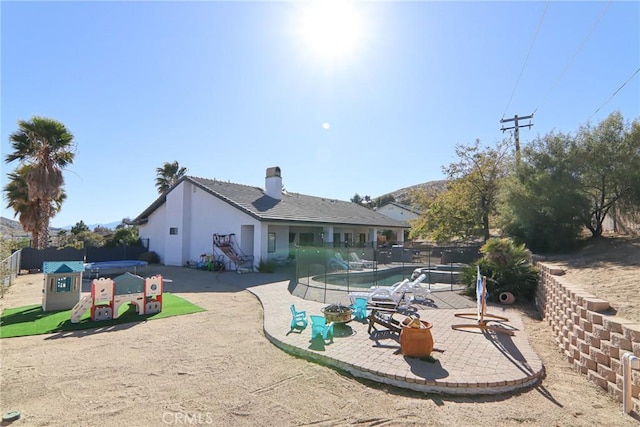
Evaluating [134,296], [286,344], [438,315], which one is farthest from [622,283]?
[134,296]

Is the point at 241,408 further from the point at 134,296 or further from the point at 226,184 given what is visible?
the point at 226,184

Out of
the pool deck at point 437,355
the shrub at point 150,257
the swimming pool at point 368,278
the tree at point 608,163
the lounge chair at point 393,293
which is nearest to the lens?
the pool deck at point 437,355

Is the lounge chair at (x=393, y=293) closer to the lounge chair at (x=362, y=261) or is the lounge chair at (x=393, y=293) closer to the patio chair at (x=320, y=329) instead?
the patio chair at (x=320, y=329)

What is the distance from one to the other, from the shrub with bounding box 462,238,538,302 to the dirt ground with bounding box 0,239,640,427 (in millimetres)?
2875

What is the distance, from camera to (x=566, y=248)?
40.7 ft

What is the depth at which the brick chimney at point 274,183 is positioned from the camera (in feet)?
71.6

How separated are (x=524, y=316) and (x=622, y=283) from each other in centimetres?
262

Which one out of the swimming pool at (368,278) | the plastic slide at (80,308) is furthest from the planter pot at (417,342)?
the swimming pool at (368,278)

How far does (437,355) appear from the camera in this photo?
17.4ft

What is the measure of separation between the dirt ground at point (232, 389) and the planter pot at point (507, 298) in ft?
8.68

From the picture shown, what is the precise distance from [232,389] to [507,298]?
849 centimetres

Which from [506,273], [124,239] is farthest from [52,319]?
[124,239]

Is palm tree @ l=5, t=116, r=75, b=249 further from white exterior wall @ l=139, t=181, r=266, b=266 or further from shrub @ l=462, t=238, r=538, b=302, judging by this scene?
shrub @ l=462, t=238, r=538, b=302

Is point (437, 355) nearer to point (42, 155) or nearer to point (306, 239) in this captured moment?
point (306, 239)
